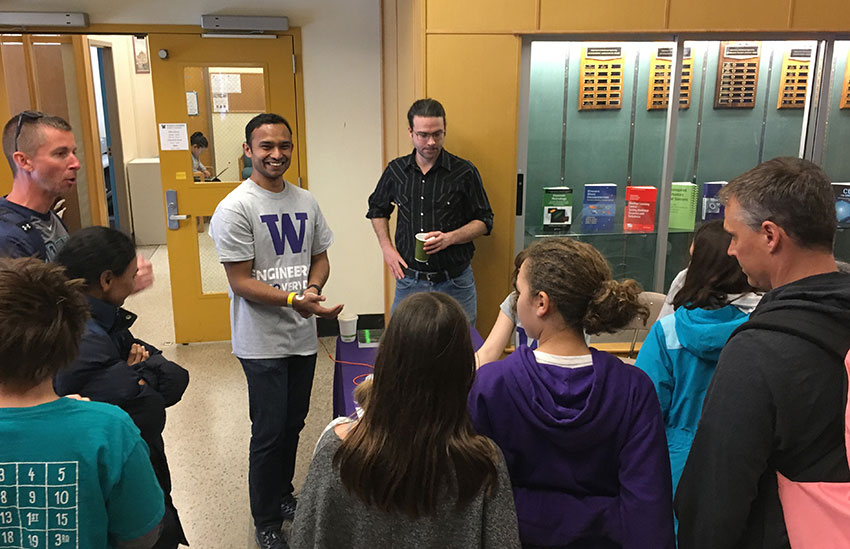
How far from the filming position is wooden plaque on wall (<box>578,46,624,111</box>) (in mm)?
4023

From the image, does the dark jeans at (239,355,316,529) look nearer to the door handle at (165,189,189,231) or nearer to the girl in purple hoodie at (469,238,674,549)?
the girl in purple hoodie at (469,238,674,549)

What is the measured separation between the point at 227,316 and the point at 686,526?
13.8 feet

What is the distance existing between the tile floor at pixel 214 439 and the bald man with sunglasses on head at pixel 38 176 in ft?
4.45

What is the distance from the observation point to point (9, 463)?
119cm

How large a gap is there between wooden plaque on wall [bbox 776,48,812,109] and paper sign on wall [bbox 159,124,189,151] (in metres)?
4.13

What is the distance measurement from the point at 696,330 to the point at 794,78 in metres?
3.27

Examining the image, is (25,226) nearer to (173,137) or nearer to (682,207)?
(173,137)

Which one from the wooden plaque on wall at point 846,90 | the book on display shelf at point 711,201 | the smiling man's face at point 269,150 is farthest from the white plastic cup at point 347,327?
the wooden plaque on wall at point 846,90

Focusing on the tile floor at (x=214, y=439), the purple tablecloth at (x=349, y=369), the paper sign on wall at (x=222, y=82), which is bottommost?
the tile floor at (x=214, y=439)

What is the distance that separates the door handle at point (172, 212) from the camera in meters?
4.71

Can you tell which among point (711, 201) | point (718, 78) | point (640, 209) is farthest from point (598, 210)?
point (718, 78)

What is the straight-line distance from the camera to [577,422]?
1332 mm

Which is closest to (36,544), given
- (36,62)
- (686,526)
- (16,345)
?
(16,345)

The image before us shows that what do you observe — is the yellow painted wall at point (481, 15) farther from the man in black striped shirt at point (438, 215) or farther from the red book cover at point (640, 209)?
the red book cover at point (640, 209)
